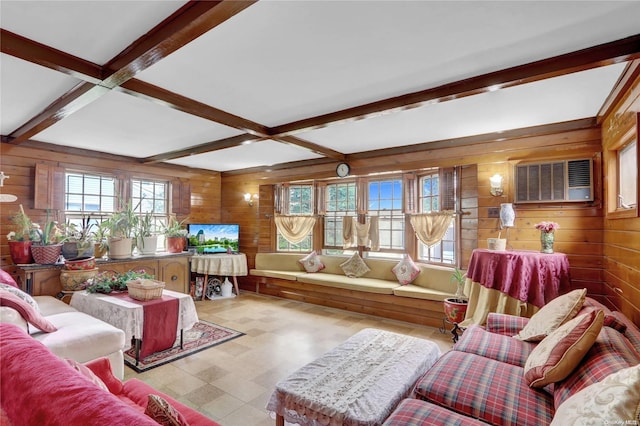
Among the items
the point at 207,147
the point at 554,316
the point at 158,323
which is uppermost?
the point at 207,147

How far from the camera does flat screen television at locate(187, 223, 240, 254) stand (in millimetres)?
6160

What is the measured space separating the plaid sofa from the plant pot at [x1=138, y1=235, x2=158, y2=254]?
14.9 ft

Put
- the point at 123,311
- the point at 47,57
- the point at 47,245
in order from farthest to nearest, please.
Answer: the point at 47,245 < the point at 123,311 < the point at 47,57

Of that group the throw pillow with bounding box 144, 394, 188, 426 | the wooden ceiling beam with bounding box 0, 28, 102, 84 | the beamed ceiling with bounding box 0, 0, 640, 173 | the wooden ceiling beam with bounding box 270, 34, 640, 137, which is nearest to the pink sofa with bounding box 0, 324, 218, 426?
the throw pillow with bounding box 144, 394, 188, 426

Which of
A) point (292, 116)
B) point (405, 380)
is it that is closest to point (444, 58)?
point (292, 116)

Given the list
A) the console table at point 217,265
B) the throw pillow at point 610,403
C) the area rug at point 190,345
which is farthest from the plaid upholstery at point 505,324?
the console table at point 217,265

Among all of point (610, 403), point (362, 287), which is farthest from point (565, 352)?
point (362, 287)

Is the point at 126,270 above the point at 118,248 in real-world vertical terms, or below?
below

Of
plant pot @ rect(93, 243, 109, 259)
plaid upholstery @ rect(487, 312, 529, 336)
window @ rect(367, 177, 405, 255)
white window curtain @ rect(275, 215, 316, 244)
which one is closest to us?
plaid upholstery @ rect(487, 312, 529, 336)

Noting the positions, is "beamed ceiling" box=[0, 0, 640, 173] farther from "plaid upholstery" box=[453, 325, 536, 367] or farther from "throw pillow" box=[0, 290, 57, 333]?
"plaid upholstery" box=[453, 325, 536, 367]

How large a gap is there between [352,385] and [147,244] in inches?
167

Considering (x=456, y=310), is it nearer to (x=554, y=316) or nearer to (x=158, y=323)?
(x=554, y=316)

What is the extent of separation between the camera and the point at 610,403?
102 centimetres

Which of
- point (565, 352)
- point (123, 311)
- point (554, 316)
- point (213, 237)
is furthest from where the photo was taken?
point (213, 237)
